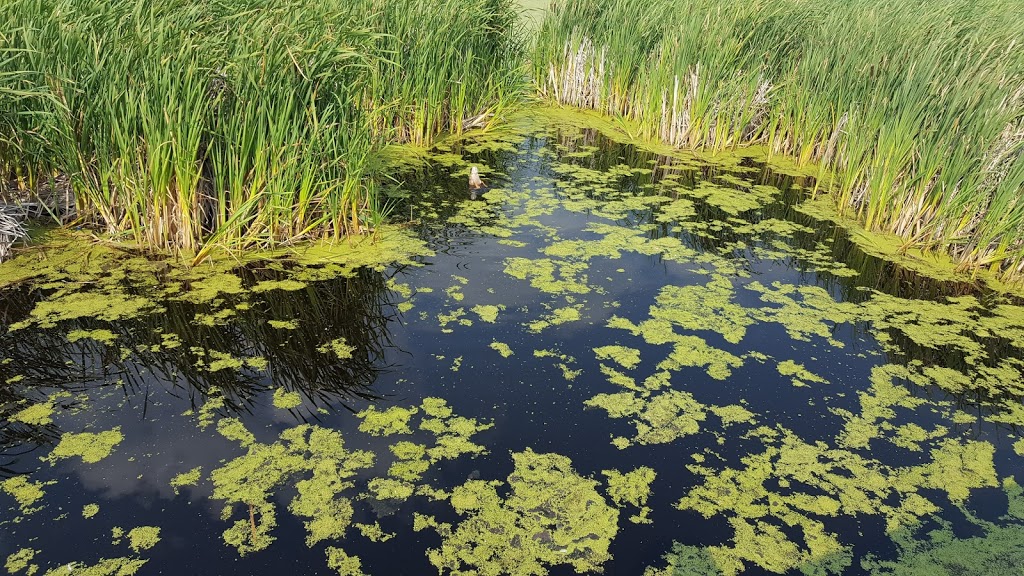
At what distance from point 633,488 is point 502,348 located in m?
1.10

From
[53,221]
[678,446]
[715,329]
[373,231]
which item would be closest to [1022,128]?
[715,329]

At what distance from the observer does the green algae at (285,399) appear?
306 centimetres

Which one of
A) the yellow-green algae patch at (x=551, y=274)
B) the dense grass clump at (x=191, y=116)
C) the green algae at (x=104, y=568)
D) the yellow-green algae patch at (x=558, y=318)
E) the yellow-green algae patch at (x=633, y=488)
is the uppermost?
the dense grass clump at (x=191, y=116)

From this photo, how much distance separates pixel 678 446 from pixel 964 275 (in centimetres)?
284

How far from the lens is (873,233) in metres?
5.18

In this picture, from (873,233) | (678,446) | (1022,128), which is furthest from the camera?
(873,233)

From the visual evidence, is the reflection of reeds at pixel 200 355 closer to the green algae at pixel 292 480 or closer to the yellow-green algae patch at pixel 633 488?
the green algae at pixel 292 480

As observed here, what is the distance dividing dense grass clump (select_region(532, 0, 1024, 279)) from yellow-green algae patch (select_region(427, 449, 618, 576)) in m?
3.33

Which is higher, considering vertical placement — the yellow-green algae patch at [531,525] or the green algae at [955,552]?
the green algae at [955,552]

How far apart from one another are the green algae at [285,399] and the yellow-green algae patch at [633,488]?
1.35m

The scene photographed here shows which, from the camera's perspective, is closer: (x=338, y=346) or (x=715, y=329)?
(x=338, y=346)

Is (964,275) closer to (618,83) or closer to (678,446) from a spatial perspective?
(678,446)

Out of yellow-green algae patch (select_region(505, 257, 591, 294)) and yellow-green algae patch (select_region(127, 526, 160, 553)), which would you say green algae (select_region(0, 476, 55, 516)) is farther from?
yellow-green algae patch (select_region(505, 257, 591, 294))

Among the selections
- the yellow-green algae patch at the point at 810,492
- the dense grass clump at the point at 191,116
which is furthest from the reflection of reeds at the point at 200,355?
the yellow-green algae patch at the point at 810,492
